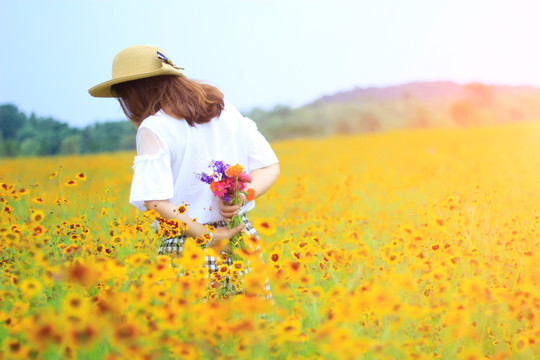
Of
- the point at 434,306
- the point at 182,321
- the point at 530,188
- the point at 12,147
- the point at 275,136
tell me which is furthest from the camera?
the point at 275,136

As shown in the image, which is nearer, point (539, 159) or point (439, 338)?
point (439, 338)

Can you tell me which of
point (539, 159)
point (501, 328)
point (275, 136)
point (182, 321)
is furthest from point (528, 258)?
point (275, 136)

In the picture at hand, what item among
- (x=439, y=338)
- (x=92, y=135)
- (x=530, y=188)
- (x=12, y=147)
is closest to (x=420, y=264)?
(x=439, y=338)

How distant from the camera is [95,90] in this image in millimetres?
2670

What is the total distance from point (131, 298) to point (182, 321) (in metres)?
0.18

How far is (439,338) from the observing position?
→ 88.8 inches

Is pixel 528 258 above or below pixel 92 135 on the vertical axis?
below

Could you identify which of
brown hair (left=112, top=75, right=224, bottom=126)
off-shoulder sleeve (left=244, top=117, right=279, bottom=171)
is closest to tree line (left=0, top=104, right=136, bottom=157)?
brown hair (left=112, top=75, right=224, bottom=126)

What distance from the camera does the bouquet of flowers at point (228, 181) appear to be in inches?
92.3

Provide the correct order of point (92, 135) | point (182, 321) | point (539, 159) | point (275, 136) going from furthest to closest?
point (275, 136)
point (92, 135)
point (539, 159)
point (182, 321)

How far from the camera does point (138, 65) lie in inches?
101

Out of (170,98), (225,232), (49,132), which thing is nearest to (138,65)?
(170,98)

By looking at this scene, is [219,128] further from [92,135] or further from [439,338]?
[92,135]

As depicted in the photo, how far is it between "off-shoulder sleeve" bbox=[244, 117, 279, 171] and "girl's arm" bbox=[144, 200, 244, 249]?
44 centimetres
